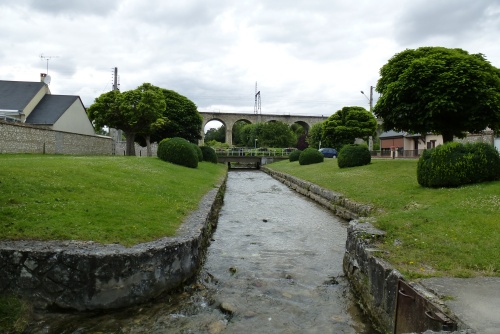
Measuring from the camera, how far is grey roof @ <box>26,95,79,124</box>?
30578 millimetres

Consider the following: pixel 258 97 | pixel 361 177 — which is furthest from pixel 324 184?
pixel 258 97

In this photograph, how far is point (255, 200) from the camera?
52.8ft

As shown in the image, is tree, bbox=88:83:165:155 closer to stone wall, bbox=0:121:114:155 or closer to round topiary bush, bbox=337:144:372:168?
stone wall, bbox=0:121:114:155

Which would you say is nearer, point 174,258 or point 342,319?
point 342,319

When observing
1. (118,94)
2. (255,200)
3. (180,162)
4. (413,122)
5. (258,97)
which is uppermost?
(258,97)

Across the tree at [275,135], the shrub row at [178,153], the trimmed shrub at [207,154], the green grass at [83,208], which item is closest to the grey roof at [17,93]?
the trimmed shrub at [207,154]

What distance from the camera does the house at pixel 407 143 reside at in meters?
43.9

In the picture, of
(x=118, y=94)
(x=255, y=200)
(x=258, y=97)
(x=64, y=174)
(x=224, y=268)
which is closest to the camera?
(x=224, y=268)

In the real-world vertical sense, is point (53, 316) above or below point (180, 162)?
below

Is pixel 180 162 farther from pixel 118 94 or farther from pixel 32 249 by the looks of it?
pixel 32 249

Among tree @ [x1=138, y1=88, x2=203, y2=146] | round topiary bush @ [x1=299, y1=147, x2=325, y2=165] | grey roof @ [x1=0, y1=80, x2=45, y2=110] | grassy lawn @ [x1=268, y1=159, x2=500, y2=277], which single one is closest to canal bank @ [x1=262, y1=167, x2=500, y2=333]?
grassy lawn @ [x1=268, y1=159, x2=500, y2=277]

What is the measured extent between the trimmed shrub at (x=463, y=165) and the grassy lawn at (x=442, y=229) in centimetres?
39

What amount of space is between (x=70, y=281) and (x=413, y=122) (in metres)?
17.0

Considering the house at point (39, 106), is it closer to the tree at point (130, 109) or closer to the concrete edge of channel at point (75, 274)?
the tree at point (130, 109)
